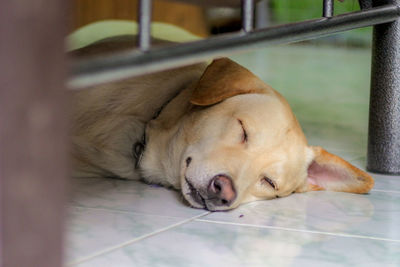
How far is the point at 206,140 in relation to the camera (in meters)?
2.26

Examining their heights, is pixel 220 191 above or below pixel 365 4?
below

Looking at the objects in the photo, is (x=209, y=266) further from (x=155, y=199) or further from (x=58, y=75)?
(x=58, y=75)

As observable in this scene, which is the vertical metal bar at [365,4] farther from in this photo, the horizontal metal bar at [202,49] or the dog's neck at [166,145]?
the dog's neck at [166,145]

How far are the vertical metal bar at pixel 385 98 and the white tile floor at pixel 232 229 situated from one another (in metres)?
0.10

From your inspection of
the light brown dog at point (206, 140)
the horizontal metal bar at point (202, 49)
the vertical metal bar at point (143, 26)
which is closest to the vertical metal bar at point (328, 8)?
the horizontal metal bar at point (202, 49)

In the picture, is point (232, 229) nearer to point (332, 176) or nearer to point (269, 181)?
point (269, 181)

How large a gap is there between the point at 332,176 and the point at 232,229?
2.27 feet

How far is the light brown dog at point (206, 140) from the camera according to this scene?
220 cm

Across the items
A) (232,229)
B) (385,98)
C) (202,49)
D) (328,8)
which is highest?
(328,8)

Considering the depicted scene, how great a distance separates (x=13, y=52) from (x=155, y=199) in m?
1.51

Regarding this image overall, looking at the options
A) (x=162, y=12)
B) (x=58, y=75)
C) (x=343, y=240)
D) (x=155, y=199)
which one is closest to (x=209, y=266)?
(x=343, y=240)

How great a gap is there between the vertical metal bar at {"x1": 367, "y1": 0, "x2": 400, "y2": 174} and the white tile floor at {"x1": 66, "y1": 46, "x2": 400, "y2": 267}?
95mm

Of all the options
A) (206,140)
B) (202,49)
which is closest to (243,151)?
(206,140)

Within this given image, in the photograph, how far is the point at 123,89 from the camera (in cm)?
265
